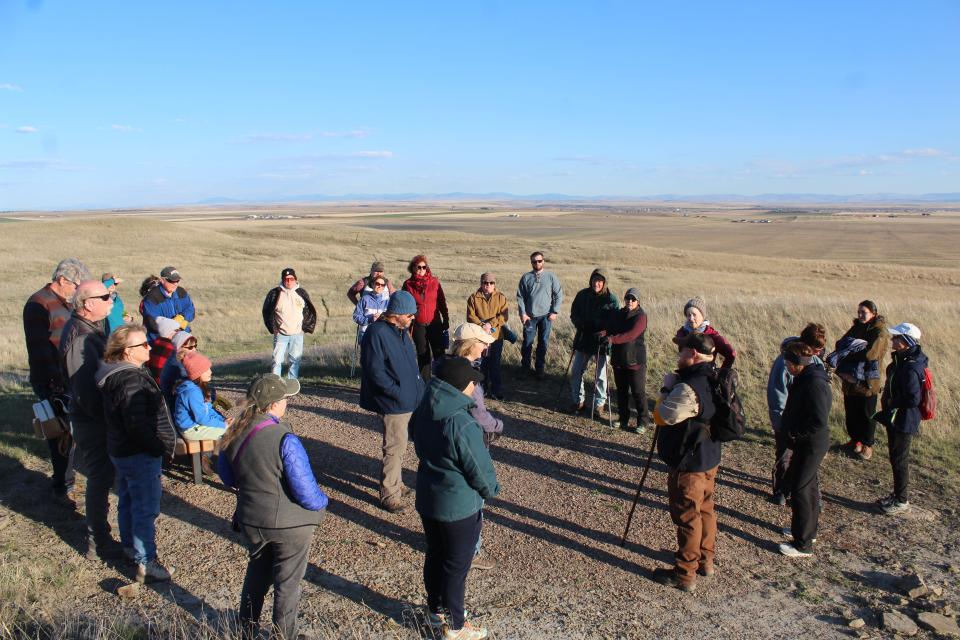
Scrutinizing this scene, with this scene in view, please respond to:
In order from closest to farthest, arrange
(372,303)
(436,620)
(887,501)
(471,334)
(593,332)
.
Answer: (436,620)
(471,334)
(887,501)
(593,332)
(372,303)

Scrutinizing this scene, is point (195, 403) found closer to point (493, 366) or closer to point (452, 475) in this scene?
point (452, 475)

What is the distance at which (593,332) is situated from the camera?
8523mm

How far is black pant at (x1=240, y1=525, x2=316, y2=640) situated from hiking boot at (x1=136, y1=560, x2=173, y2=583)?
3.92ft

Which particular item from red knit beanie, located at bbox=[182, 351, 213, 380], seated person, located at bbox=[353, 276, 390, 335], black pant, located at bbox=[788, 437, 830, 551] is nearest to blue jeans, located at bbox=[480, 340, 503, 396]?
seated person, located at bbox=[353, 276, 390, 335]

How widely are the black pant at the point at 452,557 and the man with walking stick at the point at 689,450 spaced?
5.12 ft

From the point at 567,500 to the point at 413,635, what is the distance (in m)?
2.50

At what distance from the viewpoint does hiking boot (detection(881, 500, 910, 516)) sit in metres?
6.03

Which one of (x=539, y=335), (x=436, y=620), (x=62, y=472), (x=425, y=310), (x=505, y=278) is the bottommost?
(x=436, y=620)

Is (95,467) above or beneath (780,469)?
above

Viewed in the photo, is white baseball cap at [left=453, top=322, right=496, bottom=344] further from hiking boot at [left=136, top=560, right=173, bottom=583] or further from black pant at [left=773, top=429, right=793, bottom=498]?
black pant at [left=773, top=429, right=793, bottom=498]

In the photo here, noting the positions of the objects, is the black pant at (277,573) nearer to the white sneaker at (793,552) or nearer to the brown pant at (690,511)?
the brown pant at (690,511)

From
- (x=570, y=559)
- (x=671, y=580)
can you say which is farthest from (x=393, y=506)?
(x=671, y=580)

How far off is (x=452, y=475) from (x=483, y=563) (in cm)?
151

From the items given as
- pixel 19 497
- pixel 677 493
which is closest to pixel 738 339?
pixel 677 493
